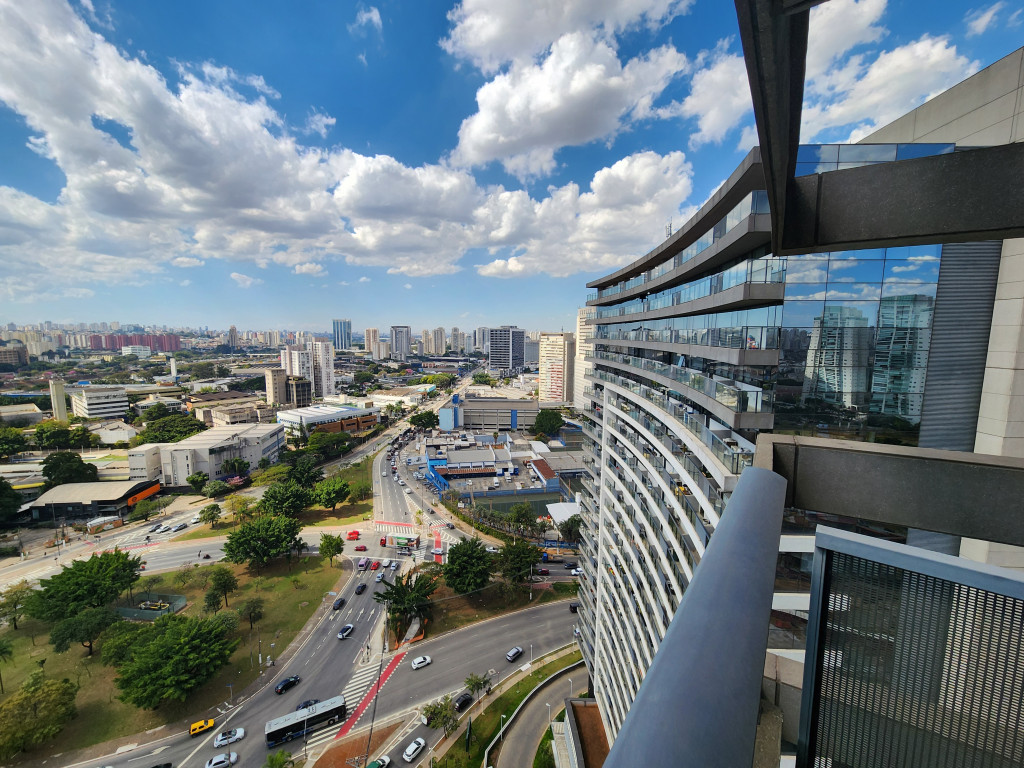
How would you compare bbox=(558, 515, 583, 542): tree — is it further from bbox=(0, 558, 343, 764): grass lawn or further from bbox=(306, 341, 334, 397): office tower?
bbox=(306, 341, 334, 397): office tower

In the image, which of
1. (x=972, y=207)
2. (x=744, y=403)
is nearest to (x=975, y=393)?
(x=744, y=403)

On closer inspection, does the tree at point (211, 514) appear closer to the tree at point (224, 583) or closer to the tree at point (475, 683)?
the tree at point (224, 583)

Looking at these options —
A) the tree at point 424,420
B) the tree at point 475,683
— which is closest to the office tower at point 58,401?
the tree at point 424,420

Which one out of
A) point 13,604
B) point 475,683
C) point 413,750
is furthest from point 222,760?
point 13,604

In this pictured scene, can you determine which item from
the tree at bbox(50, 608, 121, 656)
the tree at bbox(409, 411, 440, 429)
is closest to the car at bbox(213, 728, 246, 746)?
the tree at bbox(50, 608, 121, 656)

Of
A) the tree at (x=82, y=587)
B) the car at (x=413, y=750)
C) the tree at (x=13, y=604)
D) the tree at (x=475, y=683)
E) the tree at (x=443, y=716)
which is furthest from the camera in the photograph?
the tree at (x=13, y=604)
